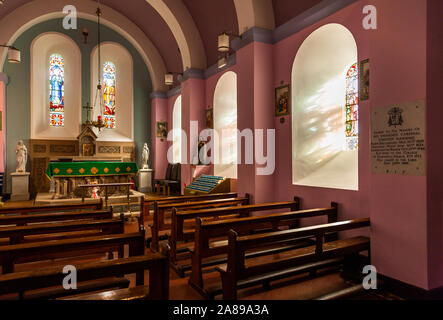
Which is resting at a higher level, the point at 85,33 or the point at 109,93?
the point at 85,33

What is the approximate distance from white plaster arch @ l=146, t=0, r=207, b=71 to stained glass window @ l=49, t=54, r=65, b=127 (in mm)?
5290

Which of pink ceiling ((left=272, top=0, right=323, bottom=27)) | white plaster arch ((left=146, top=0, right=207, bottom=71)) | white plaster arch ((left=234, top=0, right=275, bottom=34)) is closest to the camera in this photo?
pink ceiling ((left=272, top=0, right=323, bottom=27))

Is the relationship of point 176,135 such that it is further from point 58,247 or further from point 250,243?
point 58,247

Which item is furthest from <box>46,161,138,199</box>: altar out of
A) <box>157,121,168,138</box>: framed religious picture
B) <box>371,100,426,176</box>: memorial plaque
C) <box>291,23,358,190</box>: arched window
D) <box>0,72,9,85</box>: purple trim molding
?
<box>371,100,426,176</box>: memorial plaque

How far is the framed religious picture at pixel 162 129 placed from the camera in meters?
13.3

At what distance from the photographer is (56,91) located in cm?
1217

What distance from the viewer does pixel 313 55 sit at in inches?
242

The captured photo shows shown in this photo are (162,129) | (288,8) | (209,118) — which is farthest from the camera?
(162,129)

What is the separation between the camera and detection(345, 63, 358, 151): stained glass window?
590 centimetres

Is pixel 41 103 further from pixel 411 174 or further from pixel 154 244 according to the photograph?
pixel 411 174

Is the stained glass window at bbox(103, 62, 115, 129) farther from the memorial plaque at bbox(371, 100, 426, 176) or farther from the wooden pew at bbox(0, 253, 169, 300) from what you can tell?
the wooden pew at bbox(0, 253, 169, 300)

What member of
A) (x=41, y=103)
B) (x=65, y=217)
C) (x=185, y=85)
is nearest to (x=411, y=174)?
(x=65, y=217)

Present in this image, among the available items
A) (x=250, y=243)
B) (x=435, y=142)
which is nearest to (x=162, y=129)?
(x=250, y=243)

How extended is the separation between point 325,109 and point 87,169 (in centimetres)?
669
